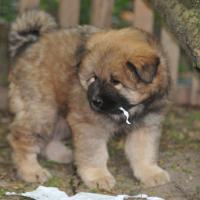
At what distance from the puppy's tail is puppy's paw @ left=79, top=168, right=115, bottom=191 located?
1.26 metres

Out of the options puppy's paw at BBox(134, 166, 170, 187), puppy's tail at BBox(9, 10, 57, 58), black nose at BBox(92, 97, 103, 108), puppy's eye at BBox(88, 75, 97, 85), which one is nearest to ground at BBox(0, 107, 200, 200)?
puppy's paw at BBox(134, 166, 170, 187)

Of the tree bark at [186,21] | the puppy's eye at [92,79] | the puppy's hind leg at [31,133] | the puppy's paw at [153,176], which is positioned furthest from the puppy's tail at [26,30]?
the puppy's paw at [153,176]

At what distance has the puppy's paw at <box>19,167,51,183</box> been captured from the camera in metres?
5.06

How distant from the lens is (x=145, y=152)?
16.7ft

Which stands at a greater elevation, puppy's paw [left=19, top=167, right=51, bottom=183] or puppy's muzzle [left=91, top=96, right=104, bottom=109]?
puppy's muzzle [left=91, top=96, right=104, bottom=109]

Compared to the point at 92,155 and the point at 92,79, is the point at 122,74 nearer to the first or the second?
the point at 92,79

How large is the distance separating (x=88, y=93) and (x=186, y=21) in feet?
3.11

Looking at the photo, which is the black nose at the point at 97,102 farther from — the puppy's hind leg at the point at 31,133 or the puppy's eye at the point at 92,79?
the puppy's hind leg at the point at 31,133

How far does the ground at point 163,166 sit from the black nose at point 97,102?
72cm

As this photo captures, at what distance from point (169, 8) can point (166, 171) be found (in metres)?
1.32

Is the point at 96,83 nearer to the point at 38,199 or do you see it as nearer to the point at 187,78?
the point at 38,199

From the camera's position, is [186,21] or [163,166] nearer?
[186,21]

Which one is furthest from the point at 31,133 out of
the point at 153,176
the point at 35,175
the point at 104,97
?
the point at 153,176

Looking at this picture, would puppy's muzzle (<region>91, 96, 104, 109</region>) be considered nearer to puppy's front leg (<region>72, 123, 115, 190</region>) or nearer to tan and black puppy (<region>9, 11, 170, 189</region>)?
tan and black puppy (<region>9, 11, 170, 189</region>)
